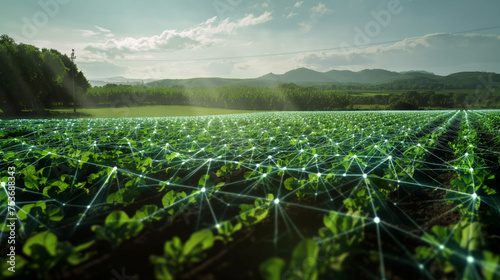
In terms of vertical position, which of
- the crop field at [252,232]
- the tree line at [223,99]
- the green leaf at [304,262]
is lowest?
the crop field at [252,232]

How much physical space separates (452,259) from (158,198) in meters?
2.84

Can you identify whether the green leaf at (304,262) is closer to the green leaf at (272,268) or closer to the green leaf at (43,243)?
the green leaf at (272,268)

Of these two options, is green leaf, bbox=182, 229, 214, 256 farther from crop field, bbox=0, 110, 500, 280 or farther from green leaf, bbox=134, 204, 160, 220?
green leaf, bbox=134, 204, 160, 220

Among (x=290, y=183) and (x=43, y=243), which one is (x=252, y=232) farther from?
(x=43, y=243)

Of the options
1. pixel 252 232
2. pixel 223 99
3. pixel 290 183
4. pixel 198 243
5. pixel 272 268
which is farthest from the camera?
pixel 223 99

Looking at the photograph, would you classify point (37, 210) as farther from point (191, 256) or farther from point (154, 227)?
point (191, 256)

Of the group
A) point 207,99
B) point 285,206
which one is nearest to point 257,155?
point 285,206

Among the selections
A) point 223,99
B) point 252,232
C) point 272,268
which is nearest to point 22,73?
point 252,232

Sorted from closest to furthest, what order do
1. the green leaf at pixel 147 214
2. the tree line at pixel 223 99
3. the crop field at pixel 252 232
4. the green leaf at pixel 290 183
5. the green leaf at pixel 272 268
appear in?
the green leaf at pixel 272 268 < the crop field at pixel 252 232 < the green leaf at pixel 147 214 < the green leaf at pixel 290 183 < the tree line at pixel 223 99

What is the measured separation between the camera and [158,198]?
2715 mm

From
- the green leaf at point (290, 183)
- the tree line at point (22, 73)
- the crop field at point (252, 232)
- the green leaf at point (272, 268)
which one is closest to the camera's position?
the green leaf at point (272, 268)

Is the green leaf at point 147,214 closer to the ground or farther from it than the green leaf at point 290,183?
farther from it

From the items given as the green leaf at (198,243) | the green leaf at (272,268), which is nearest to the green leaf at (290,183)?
the green leaf at (198,243)

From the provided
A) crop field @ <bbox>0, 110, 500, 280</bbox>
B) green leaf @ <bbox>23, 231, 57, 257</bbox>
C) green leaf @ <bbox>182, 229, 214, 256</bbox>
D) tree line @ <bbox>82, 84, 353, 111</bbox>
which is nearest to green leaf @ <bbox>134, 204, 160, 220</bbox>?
crop field @ <bbox>0, 110, 500, 280</bbox>
